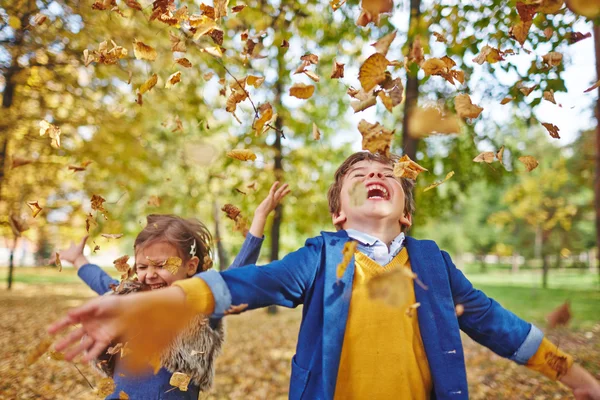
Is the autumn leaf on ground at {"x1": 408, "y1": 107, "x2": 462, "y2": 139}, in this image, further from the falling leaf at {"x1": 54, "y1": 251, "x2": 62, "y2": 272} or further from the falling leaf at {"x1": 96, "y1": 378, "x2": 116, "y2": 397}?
the falling leaf at {"x1": 54, "y1": 251, "x2": 62, "y2": 272}

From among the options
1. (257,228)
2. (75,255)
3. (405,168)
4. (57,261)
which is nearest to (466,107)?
(405,168)

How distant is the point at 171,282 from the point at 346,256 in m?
1.17

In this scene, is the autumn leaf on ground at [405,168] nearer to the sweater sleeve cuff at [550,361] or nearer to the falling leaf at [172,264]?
the sweater sleeve cuff at [550,361]

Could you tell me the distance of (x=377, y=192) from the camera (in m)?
1.97

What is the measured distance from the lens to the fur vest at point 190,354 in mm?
2359

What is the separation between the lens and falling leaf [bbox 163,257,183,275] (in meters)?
2.38

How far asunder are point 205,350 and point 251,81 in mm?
1515

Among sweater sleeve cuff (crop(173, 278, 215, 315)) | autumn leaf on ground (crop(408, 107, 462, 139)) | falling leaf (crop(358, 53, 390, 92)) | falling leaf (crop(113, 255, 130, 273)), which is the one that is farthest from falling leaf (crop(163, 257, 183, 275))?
autumn leaf on ground (crop(408, 107, 462, 139))

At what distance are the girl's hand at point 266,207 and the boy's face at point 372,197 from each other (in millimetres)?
486

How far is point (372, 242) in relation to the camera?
6.22 ft

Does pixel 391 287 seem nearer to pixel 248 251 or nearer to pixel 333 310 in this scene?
pixel 333 310

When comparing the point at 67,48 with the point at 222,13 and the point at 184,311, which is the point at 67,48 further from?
the point at 184,311

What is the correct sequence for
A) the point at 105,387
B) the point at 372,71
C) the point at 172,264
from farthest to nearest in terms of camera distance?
the point at 172,264 < the point at 105,387 < the point at 372,71

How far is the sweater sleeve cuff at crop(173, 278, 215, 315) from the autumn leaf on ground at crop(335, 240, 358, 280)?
54cm
